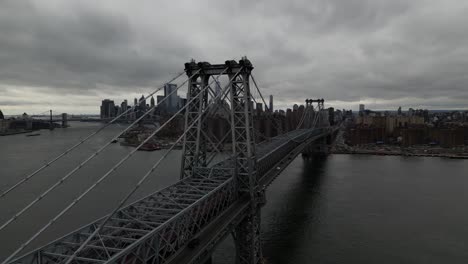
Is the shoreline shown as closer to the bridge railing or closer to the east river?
the east river

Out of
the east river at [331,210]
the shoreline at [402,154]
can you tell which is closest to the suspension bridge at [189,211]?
the east river at [331,210]

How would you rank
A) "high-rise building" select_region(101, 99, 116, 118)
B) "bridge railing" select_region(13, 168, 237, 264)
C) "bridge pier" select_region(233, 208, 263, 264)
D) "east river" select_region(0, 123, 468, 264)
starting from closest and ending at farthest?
"bridge railing" select_region(13, 168, 237, 264) → "bridge pier" select_region(233, 208, 263, 264) → "east river" select_region(0, 123, 468, 264) → "high-rise building" select_region(101, 99, 116, 118)

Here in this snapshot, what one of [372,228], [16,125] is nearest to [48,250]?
[372,228]

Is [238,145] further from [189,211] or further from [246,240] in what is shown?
[189,211]

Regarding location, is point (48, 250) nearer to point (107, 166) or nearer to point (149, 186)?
point (149, 186)

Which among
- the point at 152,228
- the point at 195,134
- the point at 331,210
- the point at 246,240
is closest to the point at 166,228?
the point at 152,228

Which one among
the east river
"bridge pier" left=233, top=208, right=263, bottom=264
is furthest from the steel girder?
the east river
